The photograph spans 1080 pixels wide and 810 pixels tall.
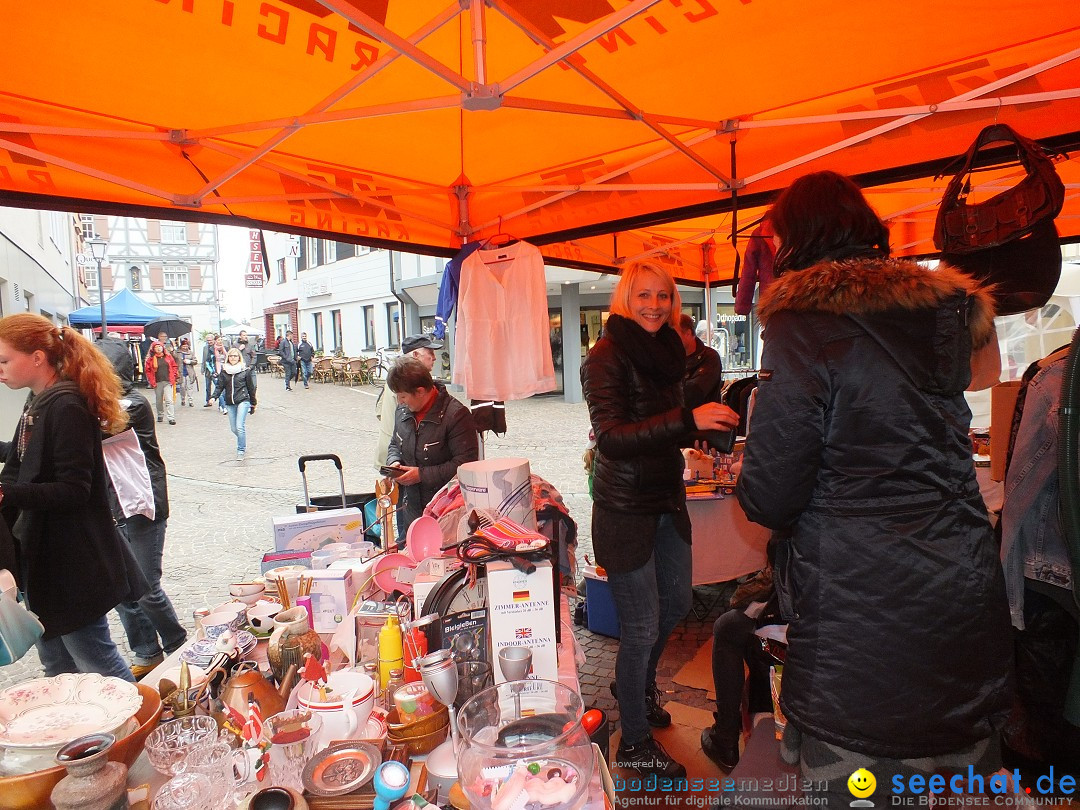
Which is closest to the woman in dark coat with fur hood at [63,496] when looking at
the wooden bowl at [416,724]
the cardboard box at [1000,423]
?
the wooden bowl at [416,724]

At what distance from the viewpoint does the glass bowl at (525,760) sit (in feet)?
3.58

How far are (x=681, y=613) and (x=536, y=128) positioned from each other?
8.30 feet

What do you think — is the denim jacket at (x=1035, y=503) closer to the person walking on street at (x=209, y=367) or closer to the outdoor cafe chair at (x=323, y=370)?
→ the person walking on street at (x=209, y=367)

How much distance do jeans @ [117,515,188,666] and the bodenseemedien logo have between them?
3536 millimetres

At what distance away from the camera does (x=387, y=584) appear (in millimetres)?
2035

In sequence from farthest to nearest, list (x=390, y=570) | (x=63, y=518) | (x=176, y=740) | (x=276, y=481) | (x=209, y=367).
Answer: (x=209, y=367)
(x=276, y=481)
(x=63, y=518)
(x=390, y=570)
(x=176, y=740)

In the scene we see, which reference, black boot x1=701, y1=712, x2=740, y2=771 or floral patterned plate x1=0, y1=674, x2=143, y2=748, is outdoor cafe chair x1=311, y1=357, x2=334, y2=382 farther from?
floral patterned plate x1=0, y1=674, x2=143, y2=748

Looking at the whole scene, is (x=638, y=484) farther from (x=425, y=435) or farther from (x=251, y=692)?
(x=425, y=435)

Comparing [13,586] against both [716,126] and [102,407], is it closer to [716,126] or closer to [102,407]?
[102,407]

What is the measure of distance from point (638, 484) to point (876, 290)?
117 centimetres

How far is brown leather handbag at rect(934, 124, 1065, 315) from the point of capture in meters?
2.10

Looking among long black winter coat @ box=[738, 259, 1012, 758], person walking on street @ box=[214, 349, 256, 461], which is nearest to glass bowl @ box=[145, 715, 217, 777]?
long black winter coat @ box=[738, 259, 1012, 758]

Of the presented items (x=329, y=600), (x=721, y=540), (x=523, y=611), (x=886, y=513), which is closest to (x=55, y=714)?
(x=329, y=600)

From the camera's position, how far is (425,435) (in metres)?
3.71
